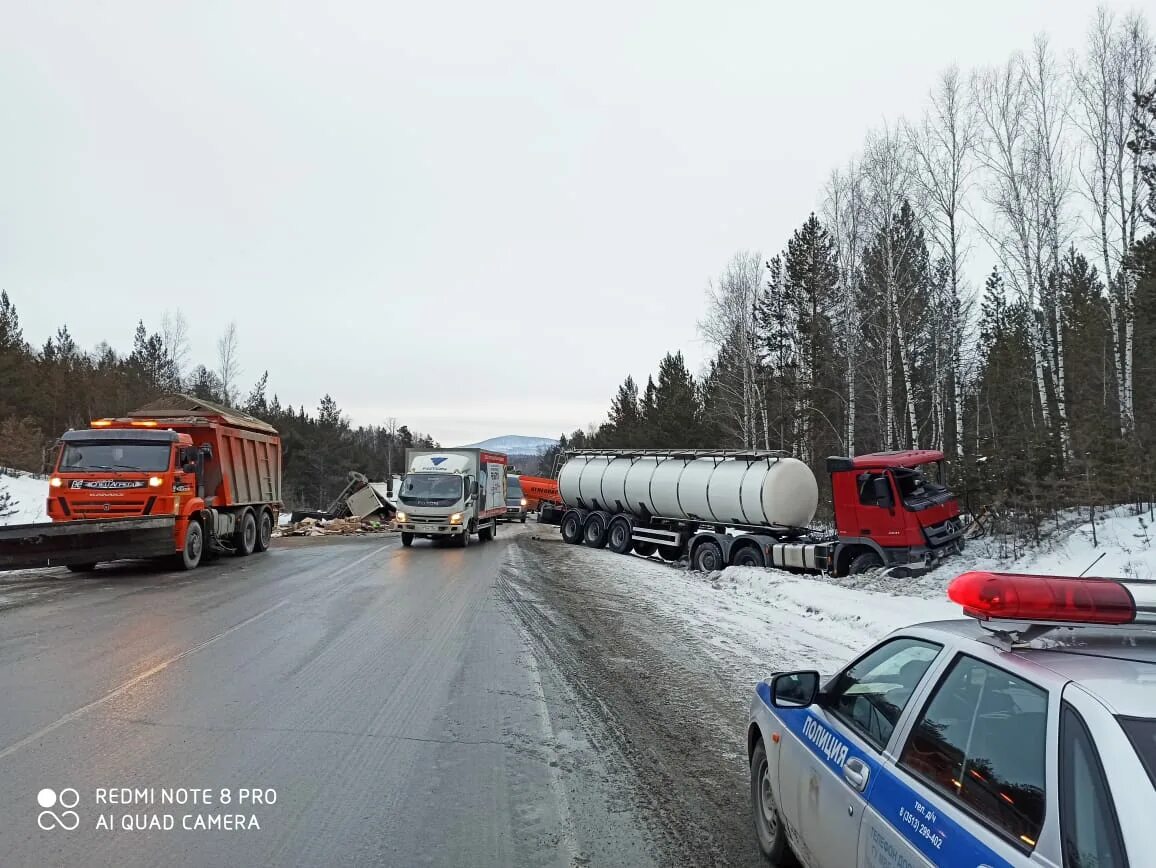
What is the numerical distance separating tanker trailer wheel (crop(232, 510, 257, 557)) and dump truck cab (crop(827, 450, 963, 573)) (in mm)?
15086

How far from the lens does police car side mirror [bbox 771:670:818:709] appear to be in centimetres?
342

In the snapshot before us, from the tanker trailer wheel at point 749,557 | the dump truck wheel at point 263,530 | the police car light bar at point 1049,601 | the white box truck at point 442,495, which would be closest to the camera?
the police car light bar at point 1049,601

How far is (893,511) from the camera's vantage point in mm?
15828

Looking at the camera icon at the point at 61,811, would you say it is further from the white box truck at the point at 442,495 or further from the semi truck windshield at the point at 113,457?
the white box truck at the point at 442,495

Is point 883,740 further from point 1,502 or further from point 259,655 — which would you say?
point 1,502

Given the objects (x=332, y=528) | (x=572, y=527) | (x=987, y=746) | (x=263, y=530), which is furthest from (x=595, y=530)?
(x=987, y=746)

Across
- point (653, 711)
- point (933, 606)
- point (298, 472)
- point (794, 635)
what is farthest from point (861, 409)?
point (298, 472)

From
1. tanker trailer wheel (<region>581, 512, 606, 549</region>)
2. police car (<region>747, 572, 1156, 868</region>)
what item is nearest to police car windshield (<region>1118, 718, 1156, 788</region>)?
police car (<region>747, 572, 1156, 868</region>)

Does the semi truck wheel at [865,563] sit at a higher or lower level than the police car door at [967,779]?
lower

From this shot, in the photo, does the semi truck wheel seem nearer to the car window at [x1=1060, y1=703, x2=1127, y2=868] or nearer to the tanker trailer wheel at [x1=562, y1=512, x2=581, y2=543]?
the tanker trailer wheel at [x1=562, y1=512, x2=581, y2=543]

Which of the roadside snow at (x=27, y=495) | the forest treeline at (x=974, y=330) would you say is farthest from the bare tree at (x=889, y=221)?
the roadside snow at (x=27, y=495)

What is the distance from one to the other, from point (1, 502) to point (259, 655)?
2167 cm

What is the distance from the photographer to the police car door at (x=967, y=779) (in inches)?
81.7

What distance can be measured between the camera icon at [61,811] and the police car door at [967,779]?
4089mm
